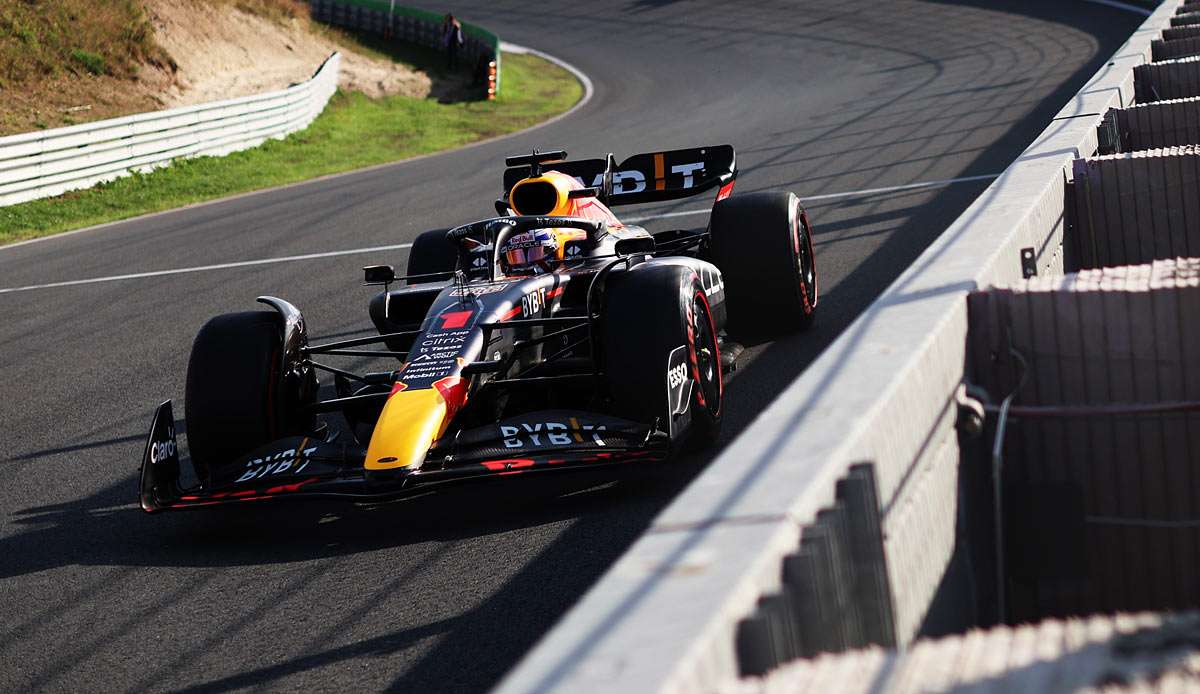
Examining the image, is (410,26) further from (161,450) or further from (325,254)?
(161,450)

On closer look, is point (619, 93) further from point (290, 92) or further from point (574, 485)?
point (574, 485)

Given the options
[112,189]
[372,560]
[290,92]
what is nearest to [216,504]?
[372,560]

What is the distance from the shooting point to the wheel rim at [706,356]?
19.9 ft

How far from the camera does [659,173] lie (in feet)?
29.3

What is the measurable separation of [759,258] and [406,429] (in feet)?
9.73

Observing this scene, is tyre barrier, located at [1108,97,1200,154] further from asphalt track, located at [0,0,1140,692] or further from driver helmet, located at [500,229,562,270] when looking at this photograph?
driver helmet, located at [500,229,562,270]

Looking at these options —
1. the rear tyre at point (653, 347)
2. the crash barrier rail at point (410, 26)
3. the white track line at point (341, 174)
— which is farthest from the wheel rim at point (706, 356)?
the crash barrier rail at point (410, 26)

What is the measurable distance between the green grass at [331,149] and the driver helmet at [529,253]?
12581 mm

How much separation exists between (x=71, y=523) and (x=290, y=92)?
21.3m

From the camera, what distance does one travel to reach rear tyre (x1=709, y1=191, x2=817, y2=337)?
7.75 metres

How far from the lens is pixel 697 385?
19.4ft

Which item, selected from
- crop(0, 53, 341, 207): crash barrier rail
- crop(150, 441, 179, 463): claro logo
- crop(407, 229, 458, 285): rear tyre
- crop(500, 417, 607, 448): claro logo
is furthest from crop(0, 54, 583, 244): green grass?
crop(500, 417, 607, 448): claro logo

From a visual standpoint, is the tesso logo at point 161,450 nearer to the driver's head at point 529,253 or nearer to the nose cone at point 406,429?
the nose cone at point 406,429

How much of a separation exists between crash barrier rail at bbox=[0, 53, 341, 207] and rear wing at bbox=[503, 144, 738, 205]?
1314cm
